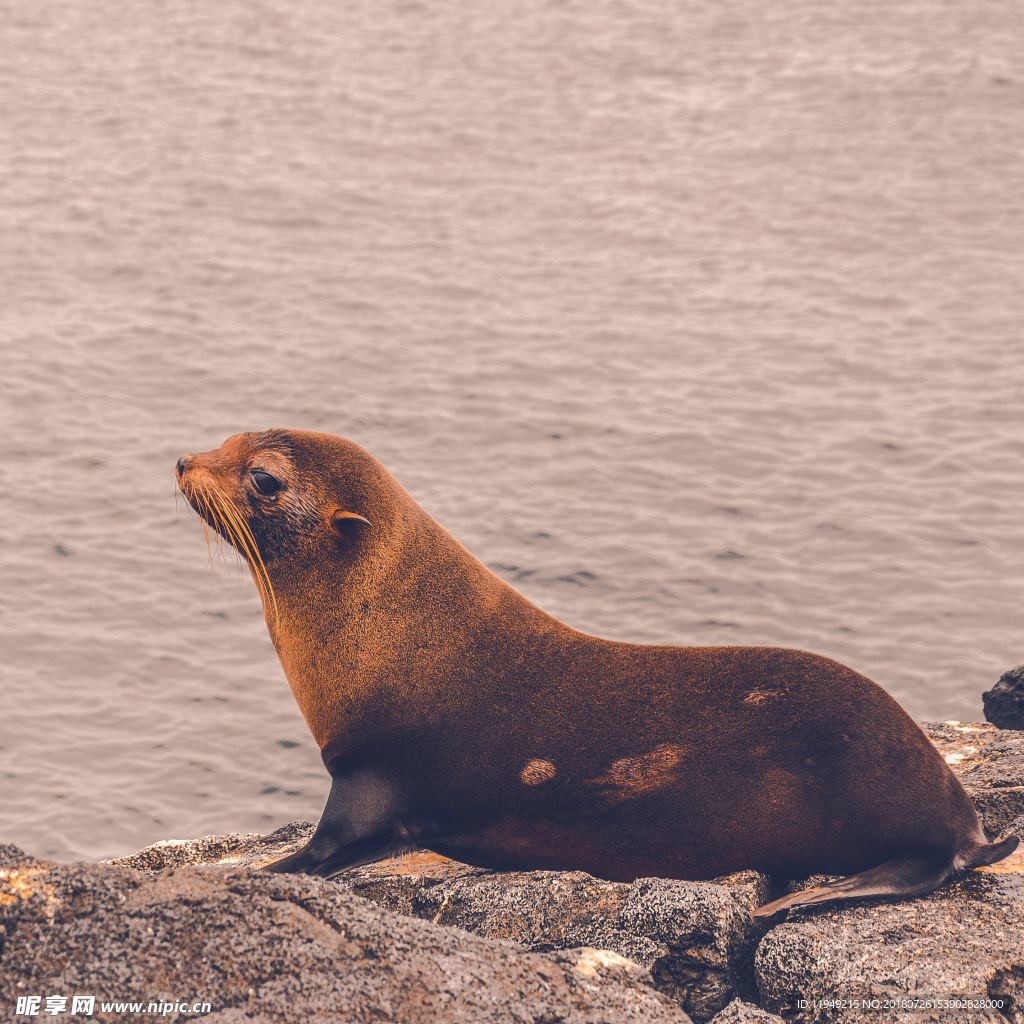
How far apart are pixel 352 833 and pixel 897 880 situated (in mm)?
2016

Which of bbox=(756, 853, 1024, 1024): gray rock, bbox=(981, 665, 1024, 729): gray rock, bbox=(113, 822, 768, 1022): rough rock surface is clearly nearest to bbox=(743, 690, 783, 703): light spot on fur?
bbox=(113, 822, 768, 1022): rough rock surface

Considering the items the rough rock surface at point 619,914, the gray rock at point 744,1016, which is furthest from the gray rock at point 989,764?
the gray rock at point 744,1016

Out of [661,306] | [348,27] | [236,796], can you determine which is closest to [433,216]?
[661,306]

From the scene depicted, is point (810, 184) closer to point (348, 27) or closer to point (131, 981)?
point (348, 27)

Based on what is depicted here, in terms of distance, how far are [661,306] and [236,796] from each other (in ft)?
47.8

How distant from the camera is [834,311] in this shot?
24.7 m

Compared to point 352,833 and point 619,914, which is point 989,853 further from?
point 352,833

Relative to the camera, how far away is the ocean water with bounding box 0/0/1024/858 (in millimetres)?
14758

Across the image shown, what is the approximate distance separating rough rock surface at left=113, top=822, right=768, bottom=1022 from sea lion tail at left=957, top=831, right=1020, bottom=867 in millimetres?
756

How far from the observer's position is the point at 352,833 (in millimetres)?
5992

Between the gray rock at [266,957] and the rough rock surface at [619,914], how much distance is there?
0.50 m

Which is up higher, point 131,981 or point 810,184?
point 810,184

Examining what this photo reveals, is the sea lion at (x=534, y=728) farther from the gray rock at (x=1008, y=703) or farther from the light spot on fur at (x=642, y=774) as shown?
the gray rock at (x=1008, y=703)

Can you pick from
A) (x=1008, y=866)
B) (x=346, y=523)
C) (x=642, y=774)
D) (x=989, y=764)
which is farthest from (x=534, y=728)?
(x=989, y=764)
